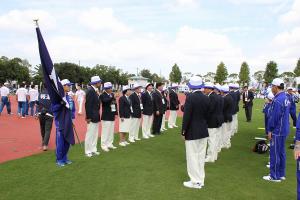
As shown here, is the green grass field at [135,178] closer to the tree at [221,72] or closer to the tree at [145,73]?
the tree at [221,72]

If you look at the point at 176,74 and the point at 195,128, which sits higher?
the point at 176,74

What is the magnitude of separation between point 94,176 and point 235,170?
146 inches

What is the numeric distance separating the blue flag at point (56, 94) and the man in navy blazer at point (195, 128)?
3.29 meters

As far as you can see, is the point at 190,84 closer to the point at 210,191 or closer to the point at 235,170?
the point at 210,191

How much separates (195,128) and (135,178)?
1854mm

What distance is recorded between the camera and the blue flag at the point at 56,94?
8602 millimetres

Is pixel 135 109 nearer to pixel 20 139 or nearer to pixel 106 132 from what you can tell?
pixel 106 132

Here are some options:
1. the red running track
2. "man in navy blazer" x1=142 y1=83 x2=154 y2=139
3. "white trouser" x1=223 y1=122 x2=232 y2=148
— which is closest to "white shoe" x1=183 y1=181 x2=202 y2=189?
"white trouser" x1=223 y1=122 x2=232 y2=148

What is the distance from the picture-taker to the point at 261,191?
726cm

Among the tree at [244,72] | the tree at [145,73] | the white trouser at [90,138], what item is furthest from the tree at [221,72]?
the white trouser at [90,138]

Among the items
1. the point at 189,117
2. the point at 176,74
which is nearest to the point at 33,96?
the point at 189,117

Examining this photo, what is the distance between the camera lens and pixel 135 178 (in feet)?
26.0

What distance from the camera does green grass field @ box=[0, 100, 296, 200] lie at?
680 centimetres

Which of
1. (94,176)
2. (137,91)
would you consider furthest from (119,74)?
(94,176)
